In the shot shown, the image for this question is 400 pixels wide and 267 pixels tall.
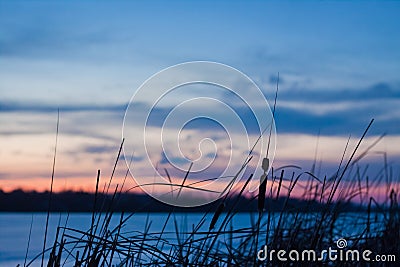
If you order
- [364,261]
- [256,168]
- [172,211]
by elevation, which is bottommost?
[364,261]

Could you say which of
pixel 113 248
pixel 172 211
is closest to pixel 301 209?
pixel 172 211

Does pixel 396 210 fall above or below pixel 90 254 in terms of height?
above

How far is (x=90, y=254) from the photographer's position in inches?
125

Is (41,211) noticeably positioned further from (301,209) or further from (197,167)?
(301,209)

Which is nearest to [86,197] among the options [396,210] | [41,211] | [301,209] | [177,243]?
[41,211]

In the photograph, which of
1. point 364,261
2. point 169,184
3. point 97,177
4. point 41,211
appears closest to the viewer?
point 97,177

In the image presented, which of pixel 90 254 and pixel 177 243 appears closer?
pixel 90 254

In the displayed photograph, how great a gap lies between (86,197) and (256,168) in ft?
3.10

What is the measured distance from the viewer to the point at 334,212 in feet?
12.2

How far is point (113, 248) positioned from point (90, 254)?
14 centimetres

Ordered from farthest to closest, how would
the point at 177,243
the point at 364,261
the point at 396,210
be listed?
1. the point at 396,210
2. the point at 364,261
3. the point at 177,243

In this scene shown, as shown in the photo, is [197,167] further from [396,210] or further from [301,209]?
[396,210]

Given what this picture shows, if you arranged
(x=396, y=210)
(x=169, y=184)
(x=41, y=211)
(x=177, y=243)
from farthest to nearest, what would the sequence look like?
(x=396, y=210) < (x=41, y=211) < (x=177, y=243) < (x=169, y=184)

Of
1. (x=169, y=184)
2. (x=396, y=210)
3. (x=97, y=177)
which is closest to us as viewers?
(x=97, y=177)
